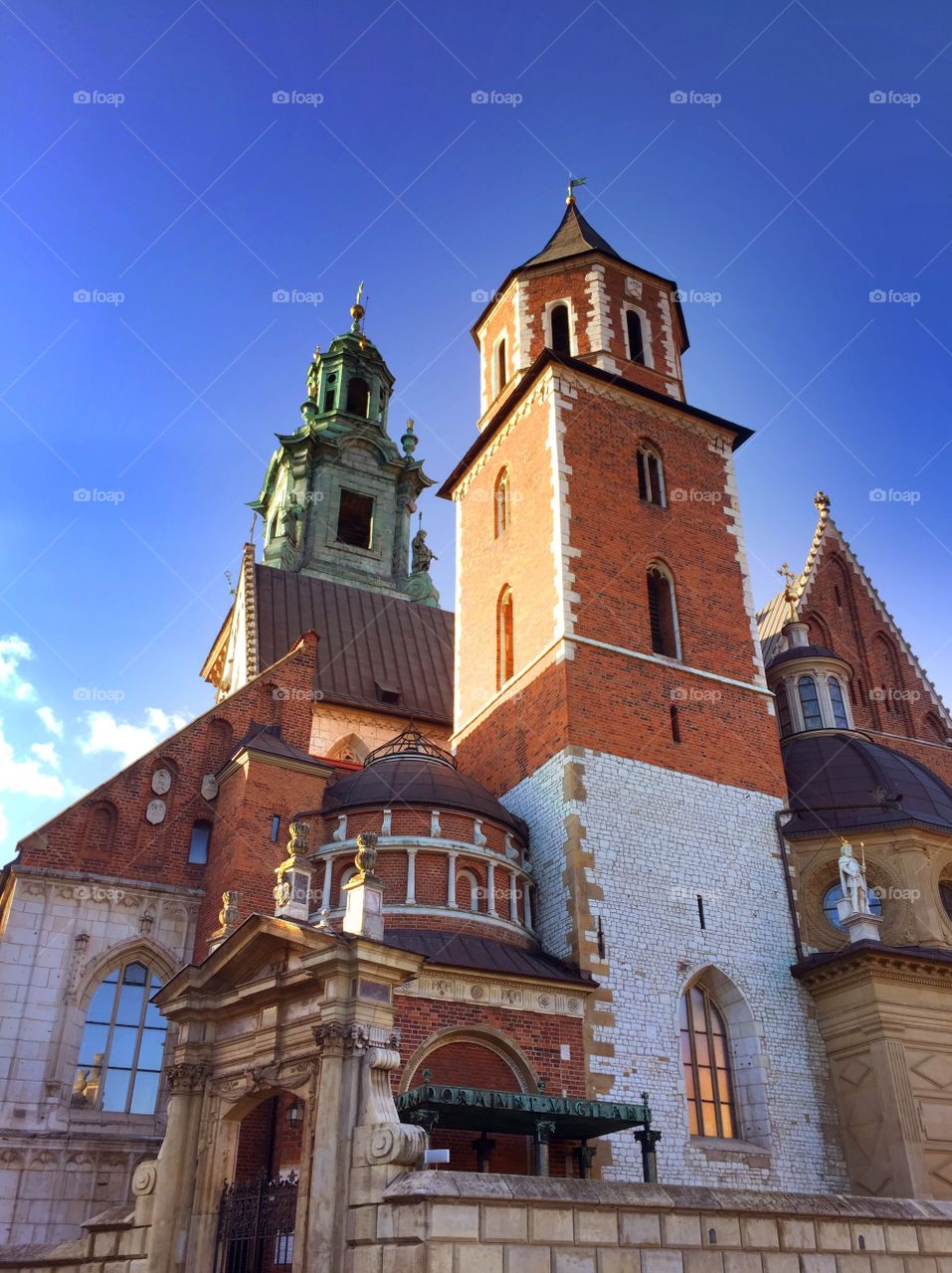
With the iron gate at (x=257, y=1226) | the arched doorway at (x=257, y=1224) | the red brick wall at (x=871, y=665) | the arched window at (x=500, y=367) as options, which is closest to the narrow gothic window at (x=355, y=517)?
the arched window at (x=500, y=367)

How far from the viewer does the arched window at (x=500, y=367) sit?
27.1m

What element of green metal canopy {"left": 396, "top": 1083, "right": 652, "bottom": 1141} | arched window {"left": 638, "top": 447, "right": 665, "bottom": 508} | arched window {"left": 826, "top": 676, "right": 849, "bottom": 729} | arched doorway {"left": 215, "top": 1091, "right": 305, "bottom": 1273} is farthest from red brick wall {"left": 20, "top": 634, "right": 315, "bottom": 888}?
arched window {"left": 826, "top": 676, "right": 849, "bottom": 729}

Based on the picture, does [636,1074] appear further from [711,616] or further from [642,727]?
[711,616]

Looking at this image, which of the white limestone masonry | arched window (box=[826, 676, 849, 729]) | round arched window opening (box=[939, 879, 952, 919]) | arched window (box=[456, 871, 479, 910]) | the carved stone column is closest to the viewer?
the carved stone column

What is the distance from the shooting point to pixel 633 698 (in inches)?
811

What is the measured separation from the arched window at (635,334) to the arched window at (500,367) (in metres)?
2.98

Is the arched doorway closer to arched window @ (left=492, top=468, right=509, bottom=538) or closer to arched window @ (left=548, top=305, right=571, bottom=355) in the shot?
arched window @ (left=492, top=468, right=509, bottom=538)

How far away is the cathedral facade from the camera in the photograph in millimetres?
15625

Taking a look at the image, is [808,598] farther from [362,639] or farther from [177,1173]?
[177,1173]

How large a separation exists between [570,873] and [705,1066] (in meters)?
3.63

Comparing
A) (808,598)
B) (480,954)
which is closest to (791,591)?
(808,598)

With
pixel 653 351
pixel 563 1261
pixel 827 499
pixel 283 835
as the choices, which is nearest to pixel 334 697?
pixel 283 835

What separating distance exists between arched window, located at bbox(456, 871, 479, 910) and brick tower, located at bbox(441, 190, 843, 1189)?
1407 millimetres

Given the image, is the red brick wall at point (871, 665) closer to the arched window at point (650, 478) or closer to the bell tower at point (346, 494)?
the arched window at point (650, 478)
